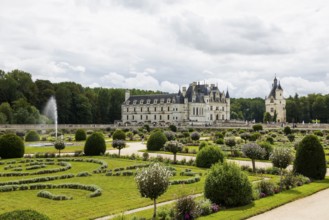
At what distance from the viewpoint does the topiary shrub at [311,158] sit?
17375 millimetres

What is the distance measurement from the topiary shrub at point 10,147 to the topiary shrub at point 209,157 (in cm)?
1369

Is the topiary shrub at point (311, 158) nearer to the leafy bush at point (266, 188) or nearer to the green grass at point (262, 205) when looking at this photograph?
the green grass at point (262, 205)

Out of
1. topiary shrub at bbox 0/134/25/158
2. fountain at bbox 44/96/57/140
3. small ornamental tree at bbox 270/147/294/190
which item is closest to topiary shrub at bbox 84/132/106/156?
topiary shrub at bbox 0/134/25/158

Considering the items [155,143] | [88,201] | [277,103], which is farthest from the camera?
[277,103]

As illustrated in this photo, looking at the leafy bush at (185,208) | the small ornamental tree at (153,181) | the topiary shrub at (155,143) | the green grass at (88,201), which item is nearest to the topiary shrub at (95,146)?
the topiary shrub at (155,143)

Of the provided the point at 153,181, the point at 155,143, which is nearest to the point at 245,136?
the point at 155,143

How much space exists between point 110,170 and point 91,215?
9.56 meters

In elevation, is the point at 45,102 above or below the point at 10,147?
above

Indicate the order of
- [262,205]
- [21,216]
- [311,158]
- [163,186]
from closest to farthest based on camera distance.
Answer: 1. [21,216]
2. [163,186]
3. [262,205]
4. [311,158]

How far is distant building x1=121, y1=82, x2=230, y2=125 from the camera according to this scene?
9806 cm

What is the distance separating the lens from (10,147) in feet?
89.9

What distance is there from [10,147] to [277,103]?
86945mm

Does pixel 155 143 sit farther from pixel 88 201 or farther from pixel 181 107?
pixel 181 107

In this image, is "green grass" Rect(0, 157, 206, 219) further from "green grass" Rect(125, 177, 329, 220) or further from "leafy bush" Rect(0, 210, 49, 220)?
"leafy bush" Rect(0, 210, 49, 220)
